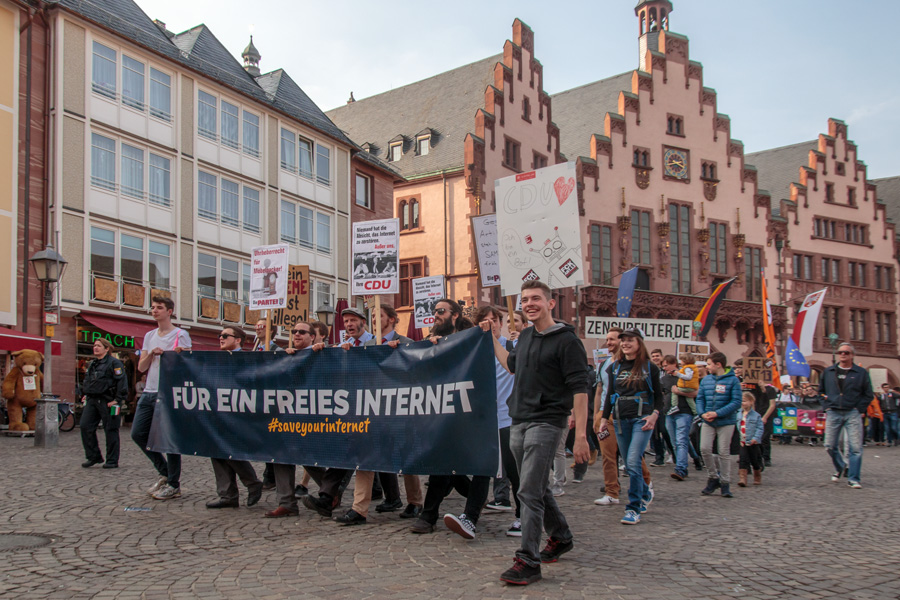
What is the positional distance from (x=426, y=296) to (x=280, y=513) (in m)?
11.1

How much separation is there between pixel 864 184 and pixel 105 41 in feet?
155

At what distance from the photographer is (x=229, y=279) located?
31.8 meters

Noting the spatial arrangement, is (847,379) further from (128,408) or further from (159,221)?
(159,221)

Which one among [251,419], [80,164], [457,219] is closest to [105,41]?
[80,164]

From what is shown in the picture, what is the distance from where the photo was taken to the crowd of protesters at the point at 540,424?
19.5ft

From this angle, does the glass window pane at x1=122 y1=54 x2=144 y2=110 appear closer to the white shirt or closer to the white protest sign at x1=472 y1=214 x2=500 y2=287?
the white protest sign at x1=472 y1=214 x2=500 y2=287

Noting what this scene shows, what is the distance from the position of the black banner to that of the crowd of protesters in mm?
153

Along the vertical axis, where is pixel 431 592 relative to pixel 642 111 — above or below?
below

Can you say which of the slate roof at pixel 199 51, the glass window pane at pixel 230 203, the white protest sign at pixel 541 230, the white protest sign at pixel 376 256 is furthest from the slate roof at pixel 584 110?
the white protest sign at pixel 376 256

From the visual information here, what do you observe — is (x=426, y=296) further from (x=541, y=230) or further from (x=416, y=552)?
(x=416, y=552)

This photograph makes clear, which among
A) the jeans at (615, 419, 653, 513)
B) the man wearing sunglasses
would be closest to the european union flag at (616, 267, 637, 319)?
the jeans at (615, 419, 653, 513)

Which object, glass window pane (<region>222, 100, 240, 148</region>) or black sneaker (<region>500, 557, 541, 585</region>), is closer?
black sneaker (<region>500, 557, 541, 585</region>)

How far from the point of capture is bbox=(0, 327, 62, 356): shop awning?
2136cm

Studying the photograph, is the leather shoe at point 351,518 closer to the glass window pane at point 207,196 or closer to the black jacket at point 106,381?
the black jacket at point 106,381
